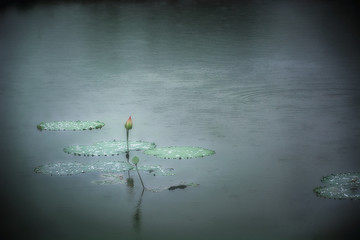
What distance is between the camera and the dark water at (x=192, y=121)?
2.06 meters

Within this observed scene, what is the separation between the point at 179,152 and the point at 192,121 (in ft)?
2.32

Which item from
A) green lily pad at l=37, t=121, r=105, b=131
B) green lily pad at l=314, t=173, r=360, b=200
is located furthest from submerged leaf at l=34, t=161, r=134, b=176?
green lily pad at l=314, t=173, r=360, b=200

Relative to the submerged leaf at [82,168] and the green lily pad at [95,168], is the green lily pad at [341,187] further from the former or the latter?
the submerged leaf at [82,168]

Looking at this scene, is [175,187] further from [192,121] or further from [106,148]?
[192,121]

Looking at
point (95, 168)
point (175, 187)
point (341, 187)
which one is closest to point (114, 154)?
point (95, 168)

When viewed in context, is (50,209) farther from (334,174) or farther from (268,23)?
(268,23)

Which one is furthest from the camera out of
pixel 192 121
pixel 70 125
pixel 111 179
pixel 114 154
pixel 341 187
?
pixel 192 121

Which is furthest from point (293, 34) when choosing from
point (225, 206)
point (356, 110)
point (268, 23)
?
point (225, 206)

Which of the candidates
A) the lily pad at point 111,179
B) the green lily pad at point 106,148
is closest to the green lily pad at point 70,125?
the green lily pad at point 106,148

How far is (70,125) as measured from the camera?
319 centimetres

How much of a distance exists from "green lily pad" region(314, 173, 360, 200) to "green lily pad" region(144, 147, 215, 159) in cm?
57

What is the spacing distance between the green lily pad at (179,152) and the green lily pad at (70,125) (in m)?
0.56

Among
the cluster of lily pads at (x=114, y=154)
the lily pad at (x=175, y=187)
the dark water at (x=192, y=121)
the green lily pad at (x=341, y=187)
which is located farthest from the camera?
the cluster of lily pads at (x=114, y=154)

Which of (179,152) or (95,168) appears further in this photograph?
(179,152)
